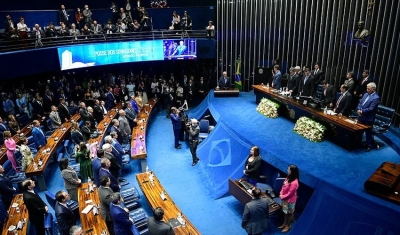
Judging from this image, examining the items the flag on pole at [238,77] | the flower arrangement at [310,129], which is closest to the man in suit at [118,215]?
the flower arrangement at [310,129]

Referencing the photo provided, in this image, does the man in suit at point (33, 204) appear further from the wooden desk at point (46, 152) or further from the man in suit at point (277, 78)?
the man in suit at point (277, 78)

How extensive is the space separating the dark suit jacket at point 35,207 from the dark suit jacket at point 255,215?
13.4ft

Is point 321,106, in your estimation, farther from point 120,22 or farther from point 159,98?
point 120,22

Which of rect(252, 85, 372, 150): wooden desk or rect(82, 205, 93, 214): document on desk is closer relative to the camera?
rect(82, 205, 93, 214): document on desk

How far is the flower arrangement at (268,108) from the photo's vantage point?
35.0ft

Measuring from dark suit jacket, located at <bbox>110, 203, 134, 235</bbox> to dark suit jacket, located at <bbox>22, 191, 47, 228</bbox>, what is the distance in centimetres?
174

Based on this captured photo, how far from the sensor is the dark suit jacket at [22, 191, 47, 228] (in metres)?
6.06

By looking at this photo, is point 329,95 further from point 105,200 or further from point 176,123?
point 105,200

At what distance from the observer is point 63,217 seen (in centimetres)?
582

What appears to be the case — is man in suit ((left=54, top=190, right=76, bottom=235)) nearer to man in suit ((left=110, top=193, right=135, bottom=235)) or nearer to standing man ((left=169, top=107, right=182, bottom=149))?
man in suit ((left=110, top=193, right=135, bottom=235))

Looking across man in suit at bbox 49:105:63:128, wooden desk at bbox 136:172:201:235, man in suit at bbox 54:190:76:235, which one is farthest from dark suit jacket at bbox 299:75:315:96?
man in suit at bbox 49:105:63:128

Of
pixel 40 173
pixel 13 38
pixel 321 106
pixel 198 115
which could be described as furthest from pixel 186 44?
pixel 40 173

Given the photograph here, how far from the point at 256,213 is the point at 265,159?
263 cm

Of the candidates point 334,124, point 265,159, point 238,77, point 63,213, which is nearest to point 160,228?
point 63,213
